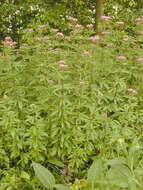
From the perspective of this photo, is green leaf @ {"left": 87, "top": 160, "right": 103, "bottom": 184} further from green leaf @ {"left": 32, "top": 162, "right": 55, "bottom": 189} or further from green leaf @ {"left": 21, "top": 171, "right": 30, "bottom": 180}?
green leaf @ {"left": 21, "top": 171, "right": 30, "bottom": 180}

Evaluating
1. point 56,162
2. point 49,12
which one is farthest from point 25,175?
point 49,12

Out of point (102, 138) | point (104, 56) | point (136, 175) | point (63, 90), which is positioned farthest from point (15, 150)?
point (104, 56)

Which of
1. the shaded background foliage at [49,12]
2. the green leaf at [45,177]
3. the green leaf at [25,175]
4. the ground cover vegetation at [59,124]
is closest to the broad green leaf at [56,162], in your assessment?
the ground cover vegetation at [59,124]

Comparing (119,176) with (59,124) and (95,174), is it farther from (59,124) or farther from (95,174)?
(59,124)

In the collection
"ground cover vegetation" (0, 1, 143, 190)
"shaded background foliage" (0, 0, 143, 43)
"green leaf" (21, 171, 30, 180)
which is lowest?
"green leaf" (21, 171, 30, 180)

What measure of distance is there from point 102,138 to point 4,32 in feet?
23.5

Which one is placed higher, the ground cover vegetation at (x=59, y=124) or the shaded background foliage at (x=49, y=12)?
the shaded background foliage at (x=49, y=12)

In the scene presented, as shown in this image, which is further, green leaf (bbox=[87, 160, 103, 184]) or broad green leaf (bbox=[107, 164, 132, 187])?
green leaf (bbox=[87, 160, 103, 184])

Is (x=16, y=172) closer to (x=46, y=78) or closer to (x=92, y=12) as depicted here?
(x=46, y=78)

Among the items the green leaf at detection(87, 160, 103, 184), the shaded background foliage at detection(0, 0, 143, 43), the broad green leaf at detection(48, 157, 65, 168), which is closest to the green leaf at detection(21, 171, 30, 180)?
the broad green leaf at detection(48, 157, 65, 168)

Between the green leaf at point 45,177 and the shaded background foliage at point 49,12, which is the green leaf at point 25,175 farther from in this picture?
the shaded background foliage at point 49,12

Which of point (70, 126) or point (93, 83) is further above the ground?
point (93, 83)

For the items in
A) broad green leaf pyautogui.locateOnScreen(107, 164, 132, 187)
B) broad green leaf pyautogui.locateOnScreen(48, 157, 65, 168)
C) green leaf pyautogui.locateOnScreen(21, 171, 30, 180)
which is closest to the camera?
broad green leaf pyautogui.locateOnScreen(107, 164, 132, 187)

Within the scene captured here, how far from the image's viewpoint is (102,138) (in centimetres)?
278
